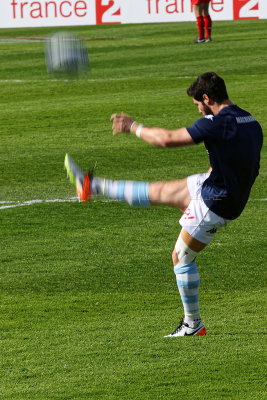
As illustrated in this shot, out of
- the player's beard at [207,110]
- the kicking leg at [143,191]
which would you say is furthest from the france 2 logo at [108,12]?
the player's beard at [207,110]

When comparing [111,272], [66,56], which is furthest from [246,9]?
[111,272]

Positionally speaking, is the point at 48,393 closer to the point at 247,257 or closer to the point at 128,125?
the point at 128,125

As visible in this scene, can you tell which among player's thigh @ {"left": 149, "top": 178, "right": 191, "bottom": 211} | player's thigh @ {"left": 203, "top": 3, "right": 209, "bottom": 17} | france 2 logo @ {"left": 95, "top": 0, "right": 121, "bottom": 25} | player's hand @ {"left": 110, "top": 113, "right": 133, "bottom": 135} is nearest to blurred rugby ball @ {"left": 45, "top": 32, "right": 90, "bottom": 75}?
player's thigh @ {"left": 149, "top": 178, "right": 191, "bottom": 211}

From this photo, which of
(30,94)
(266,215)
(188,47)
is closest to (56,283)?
(266,215)

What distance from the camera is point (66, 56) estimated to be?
7.88 metres

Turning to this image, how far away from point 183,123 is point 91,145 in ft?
5.63

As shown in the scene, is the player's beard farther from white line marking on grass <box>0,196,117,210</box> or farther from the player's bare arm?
white line marking on grass <box>0,196,117,210</box>

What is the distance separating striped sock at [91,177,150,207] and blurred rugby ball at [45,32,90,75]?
1528 mm

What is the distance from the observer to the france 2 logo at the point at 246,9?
3266cm

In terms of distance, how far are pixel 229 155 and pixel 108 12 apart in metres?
29.2

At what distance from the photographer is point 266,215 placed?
9312 millimetres

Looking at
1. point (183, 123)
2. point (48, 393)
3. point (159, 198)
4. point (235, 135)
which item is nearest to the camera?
point (48, 393)

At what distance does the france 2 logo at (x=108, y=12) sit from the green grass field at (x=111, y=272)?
1792cm

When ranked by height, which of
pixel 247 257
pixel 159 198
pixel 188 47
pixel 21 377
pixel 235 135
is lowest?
pixel 188 47
